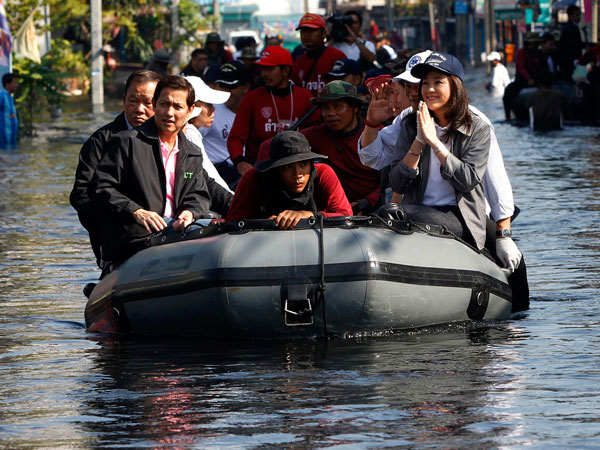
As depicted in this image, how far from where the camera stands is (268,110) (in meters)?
12.8

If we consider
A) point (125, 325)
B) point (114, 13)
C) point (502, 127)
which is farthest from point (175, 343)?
point (114, 13)

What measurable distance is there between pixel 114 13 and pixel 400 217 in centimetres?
3932

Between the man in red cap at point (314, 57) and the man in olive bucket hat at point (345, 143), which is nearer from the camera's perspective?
the man in olive bucket hat at point (345, 143)

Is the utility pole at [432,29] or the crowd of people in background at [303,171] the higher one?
the utility pole at [432,29]

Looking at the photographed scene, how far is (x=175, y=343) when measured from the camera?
869 cm

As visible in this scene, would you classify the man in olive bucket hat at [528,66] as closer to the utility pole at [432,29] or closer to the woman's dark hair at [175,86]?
the woman's dark hair at [175,86]

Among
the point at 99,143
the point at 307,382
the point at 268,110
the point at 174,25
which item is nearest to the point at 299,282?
the point at 307,382

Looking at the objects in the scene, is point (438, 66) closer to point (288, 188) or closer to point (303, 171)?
point (303, 171)

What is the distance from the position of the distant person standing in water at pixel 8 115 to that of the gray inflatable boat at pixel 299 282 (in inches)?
658

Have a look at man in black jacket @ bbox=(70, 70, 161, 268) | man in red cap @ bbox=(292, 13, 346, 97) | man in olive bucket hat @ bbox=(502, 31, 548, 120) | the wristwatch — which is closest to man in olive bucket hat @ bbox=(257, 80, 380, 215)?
man in black jacket @ bbox=(70, 70, 161, 268)

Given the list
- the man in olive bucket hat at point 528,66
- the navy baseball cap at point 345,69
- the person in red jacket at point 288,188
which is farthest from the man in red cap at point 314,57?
the man in olive bucket hat at point 528,66

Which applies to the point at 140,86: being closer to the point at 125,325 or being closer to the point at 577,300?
the point at 125,325

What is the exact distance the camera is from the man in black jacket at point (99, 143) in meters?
9.29

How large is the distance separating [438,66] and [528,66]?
2055 cm
